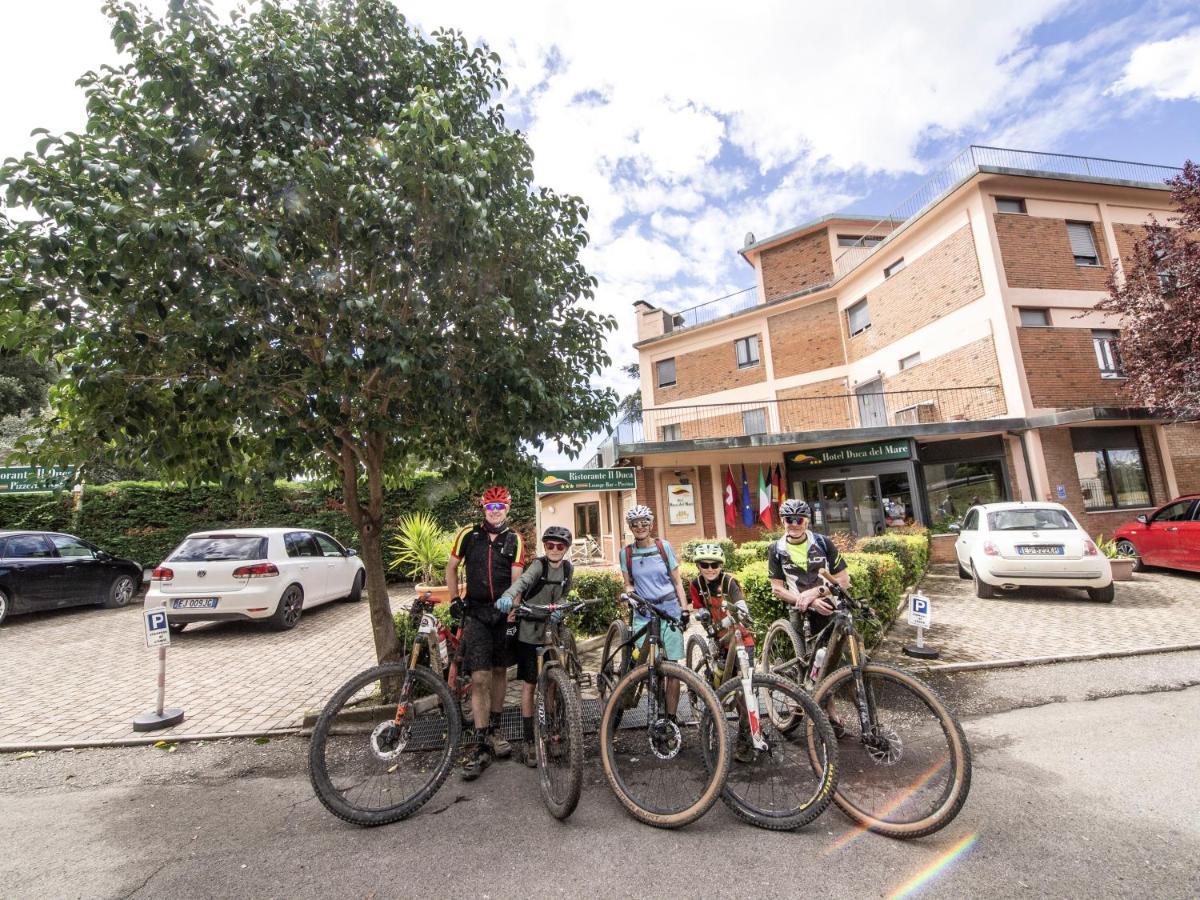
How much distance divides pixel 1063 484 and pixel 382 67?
1717 centimetres

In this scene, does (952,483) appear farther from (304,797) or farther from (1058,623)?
(304,797)

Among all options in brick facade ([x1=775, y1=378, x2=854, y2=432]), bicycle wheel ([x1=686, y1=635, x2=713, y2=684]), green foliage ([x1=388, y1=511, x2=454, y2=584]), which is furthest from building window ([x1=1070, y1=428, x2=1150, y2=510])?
green foliage ([x1=388, y1=511, x2=454, y2=584])

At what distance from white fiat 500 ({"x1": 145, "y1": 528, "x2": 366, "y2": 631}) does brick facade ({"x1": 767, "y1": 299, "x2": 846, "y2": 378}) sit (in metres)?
17.9

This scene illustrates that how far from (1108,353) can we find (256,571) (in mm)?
20663

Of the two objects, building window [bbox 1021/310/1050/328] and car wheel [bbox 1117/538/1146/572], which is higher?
building window [bbox 1021/310/1050/328]

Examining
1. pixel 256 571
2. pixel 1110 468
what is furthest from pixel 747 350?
pixel 256 571

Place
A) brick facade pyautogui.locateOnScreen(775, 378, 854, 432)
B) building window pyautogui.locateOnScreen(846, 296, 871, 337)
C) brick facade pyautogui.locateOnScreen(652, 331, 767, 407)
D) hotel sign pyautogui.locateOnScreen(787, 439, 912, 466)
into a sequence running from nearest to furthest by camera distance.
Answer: hotel sign pyautogui.locateOnScreen(787, 439, 912, 466) < building window pyautogui.locateOnScreen(846, 296, 871, 337) < brick facade pyautogui.locateOnScreen(775, 378, 854, 432) < brick facade pyautogui.locateOnScreen(652, 331, 767, 407)

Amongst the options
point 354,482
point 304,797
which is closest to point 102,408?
point 354,482

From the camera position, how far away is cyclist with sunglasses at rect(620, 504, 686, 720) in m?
4.16

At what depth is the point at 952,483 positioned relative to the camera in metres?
15.8

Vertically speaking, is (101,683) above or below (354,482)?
below

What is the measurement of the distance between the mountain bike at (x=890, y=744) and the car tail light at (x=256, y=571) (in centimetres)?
763

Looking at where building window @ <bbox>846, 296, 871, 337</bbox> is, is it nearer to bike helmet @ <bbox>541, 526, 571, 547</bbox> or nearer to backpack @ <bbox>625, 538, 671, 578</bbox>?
backpack @ <bbox>625, 538, 671, 578</bbox>

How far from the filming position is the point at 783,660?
16.0 ft
